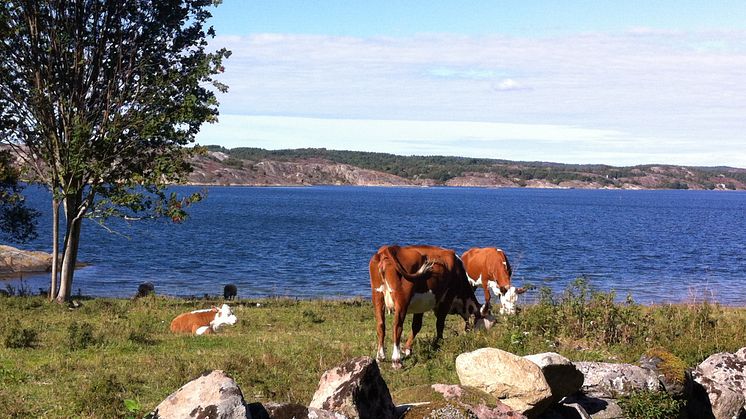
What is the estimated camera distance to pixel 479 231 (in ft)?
351

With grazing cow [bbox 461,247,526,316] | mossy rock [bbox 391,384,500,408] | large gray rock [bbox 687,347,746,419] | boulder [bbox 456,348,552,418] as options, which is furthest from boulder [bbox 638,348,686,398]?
grazing cow [bbox 461,247,526,316]

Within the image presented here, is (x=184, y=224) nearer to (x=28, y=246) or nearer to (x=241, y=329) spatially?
(x=28, y=246)

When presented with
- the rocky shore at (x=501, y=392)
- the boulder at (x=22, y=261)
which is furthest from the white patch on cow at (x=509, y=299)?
the boulder at (x=22, y=261)

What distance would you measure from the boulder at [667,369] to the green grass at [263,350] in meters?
1.12

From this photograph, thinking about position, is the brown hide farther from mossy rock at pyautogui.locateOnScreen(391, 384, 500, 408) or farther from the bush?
mossy rock at pyautogui.locateOnScreen(391, 384, 500, 408)

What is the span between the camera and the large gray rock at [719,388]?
43.7 feet

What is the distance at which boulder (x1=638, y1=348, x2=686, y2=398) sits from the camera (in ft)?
41.9

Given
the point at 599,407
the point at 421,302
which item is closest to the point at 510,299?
the point at 421,302

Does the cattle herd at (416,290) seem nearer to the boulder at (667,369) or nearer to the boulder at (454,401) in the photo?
the boulder at (667,369)

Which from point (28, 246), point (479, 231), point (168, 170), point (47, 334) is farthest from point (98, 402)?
point (479, 231)

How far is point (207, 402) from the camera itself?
27.7 ft

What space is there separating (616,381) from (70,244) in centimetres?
2284

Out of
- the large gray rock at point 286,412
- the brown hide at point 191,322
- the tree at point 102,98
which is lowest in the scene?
the brown hide at point 191,322

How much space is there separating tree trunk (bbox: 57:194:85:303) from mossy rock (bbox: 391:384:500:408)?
20894 mm
